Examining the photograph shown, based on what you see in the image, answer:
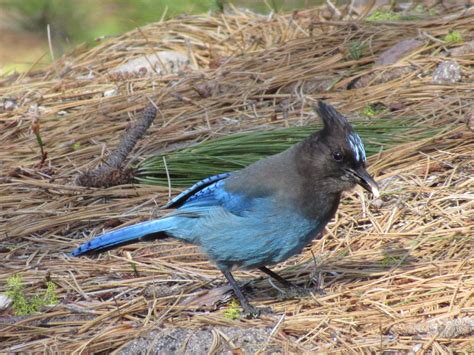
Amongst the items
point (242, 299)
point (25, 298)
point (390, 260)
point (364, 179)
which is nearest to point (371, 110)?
point (390, 260)

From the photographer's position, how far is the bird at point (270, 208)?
3.64 metres

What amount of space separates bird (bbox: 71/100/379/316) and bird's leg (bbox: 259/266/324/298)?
0.05ft

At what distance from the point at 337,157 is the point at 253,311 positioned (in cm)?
68

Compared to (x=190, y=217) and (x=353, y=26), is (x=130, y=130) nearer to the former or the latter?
(x=190, y=217)

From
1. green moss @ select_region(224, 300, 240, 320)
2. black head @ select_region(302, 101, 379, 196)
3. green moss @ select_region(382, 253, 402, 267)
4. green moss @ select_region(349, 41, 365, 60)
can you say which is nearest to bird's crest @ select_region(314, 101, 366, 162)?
black head @ select_region(302, 101, 379, 196)

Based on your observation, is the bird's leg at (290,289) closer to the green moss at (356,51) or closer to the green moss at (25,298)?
the green moss at (25,298)

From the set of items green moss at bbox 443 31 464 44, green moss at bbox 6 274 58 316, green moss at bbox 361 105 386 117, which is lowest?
green moss at bbox 361 105 386 117

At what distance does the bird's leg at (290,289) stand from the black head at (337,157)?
41 cm

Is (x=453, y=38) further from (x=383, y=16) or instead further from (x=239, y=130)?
(x=239, y=130)

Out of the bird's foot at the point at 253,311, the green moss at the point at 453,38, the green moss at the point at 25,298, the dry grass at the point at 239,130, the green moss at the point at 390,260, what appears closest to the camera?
the dry grass at the point at 239,130

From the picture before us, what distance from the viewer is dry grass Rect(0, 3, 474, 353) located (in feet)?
11.4

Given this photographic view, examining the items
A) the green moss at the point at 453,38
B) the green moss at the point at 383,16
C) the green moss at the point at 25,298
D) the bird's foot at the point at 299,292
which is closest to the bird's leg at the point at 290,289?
the bird's foot at the point at 299,292

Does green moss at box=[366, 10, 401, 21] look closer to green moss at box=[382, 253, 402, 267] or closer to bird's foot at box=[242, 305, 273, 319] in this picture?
green moss at box=[382, 253, 402, 267]

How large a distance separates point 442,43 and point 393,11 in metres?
1.17
